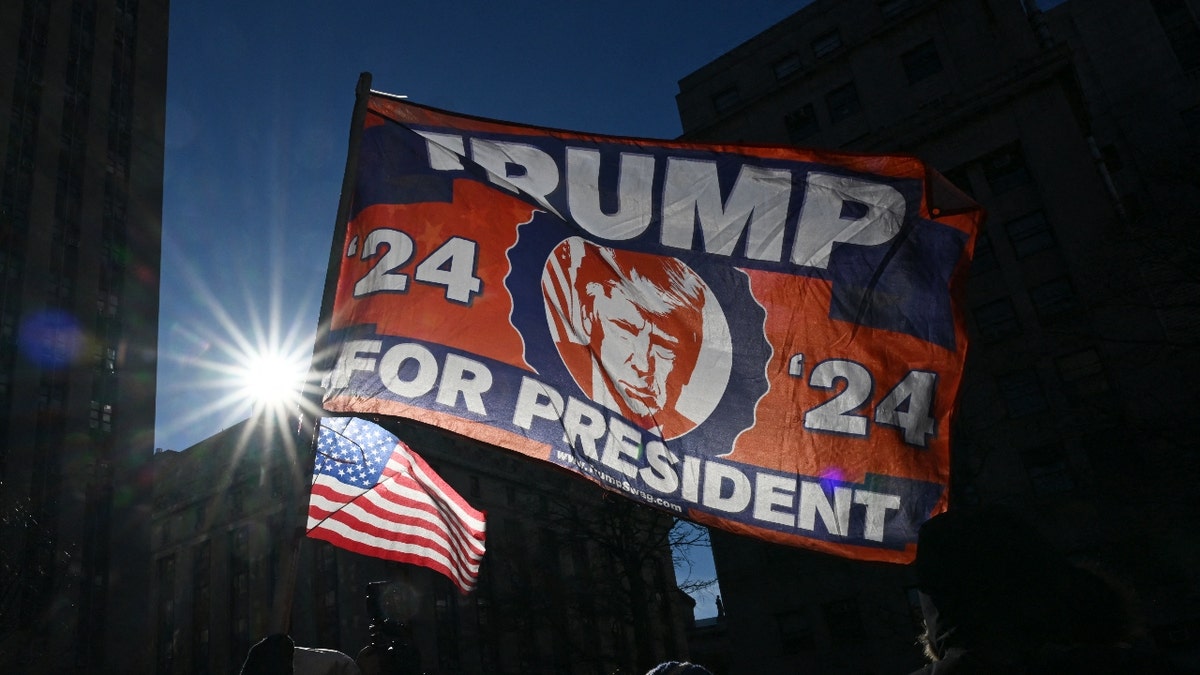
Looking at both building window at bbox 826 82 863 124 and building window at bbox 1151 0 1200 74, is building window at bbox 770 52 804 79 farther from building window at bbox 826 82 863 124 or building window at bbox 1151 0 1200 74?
building window at bbox 1151 0 1200 74

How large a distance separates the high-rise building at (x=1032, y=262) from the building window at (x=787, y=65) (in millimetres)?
70

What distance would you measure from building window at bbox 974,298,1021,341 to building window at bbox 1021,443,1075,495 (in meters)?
4.44

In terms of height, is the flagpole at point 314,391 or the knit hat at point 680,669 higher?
the flagpole at point 314,391

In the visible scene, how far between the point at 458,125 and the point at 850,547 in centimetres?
383

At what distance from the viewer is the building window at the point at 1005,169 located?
105ft

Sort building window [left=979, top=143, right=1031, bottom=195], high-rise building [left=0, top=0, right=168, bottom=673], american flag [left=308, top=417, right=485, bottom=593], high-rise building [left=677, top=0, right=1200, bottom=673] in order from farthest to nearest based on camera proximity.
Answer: high-rise building [left=0, top=0, right=168, bottom=673] < building window [left=979, top=143, right=1031, bottom=195] < high-rise building [left=677, top=0, right=1200, bottom=673] < american flag [left=308, top=417, right=485, bottom=593]

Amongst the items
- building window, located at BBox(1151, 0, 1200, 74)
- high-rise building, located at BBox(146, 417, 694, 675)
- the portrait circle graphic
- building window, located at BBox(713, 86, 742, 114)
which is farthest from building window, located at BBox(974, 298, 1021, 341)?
the portrait circle graphic

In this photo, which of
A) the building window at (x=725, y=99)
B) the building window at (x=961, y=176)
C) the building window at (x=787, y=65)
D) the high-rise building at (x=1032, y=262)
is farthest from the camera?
the building window at (x=725, y=99)

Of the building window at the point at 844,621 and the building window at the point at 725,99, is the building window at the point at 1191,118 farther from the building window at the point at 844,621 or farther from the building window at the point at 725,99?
the building window at the point at 844,621

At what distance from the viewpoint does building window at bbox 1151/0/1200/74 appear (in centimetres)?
3834

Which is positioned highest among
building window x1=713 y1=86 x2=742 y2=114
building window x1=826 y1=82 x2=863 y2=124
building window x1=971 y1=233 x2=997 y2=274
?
building window x1=713 y1=86 x2=742 y2=114

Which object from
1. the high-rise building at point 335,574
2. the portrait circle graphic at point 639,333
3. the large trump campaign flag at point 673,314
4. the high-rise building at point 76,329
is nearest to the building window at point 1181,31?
the high-rise building at point 335,574

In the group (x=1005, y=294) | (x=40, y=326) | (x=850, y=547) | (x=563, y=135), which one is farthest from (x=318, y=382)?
(x=40, y=326)

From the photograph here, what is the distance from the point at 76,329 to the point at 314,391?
52375mm
